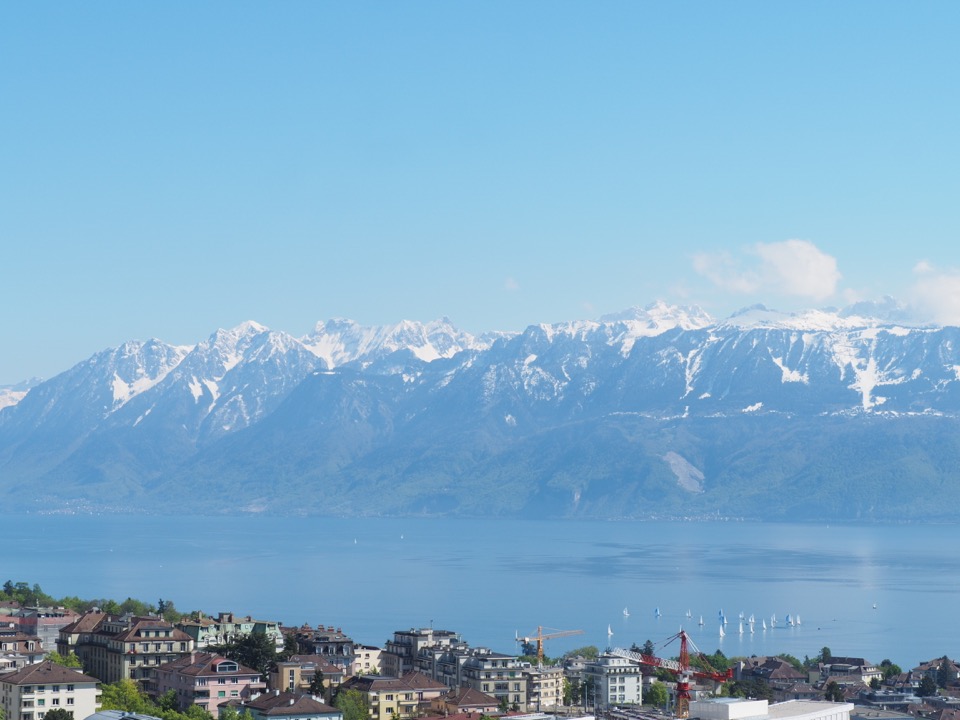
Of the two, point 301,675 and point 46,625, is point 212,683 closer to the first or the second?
point 301,675

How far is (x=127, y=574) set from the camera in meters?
138

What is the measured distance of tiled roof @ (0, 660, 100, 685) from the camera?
4381 centimetres

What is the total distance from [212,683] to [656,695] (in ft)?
59.7

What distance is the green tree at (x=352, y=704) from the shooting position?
4641cm

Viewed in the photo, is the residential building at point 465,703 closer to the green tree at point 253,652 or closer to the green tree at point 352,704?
the green tree at point 352,704

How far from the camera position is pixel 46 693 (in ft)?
144

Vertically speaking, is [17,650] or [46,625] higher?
[46,625]

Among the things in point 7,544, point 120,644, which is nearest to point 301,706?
point 120,644

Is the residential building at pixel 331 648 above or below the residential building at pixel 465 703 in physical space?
above

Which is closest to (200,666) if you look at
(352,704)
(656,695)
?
(352,704)

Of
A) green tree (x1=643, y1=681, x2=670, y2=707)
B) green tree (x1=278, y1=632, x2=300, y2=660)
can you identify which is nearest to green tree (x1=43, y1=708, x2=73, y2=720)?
green tree (x1=278, y1=632, x2=300, y2=660)

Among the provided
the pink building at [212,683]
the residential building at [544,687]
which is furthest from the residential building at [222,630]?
the residential building at [544,687]

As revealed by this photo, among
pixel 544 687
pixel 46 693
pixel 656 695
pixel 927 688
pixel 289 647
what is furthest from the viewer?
pixel 927 688

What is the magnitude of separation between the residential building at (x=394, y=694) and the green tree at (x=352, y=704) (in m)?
0.32
